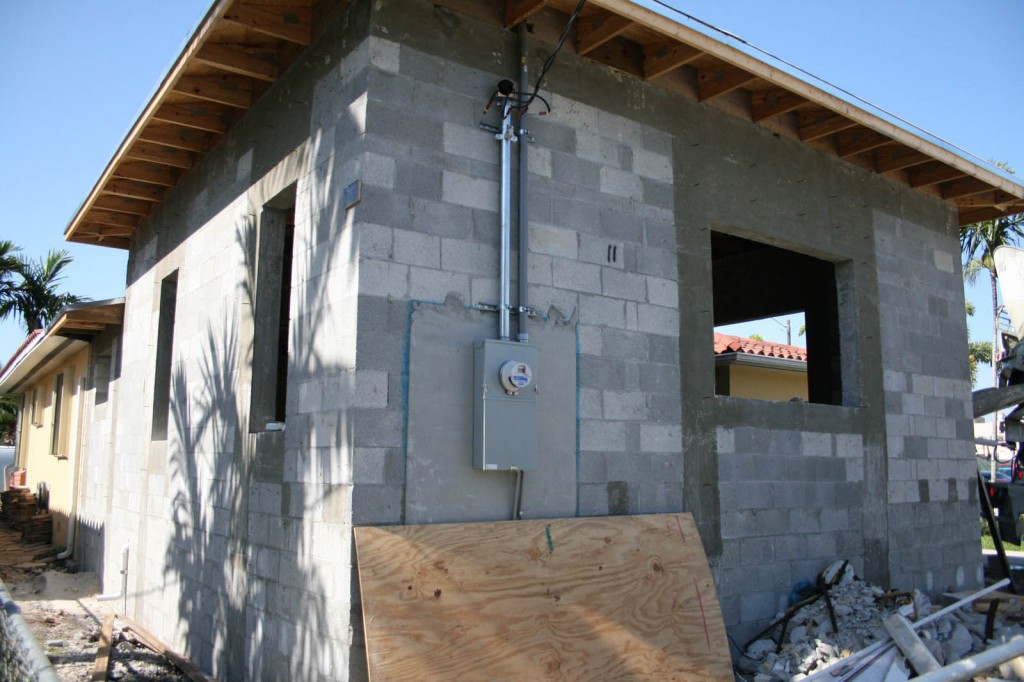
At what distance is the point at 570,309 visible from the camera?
6.12 m

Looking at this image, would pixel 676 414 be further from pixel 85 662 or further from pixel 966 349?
pixel 85 662

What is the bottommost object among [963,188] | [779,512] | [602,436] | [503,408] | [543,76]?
[779,512]

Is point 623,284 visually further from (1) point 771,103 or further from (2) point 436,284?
(1) point 771,103

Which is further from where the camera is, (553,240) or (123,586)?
(123,586)

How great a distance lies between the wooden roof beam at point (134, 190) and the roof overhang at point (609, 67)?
0.04 ft

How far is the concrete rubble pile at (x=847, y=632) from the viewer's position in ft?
20.7

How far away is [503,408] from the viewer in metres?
5.47

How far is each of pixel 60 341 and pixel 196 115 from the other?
7.80 metres

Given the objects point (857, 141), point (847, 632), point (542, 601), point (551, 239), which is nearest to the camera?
point (542, 601)

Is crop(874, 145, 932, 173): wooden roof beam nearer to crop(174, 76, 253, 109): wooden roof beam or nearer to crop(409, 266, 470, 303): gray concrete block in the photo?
crop(409, 266, 470, 303): gray concrete block

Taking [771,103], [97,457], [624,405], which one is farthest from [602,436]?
[97,457]

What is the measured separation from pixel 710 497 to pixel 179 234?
591 centimetres

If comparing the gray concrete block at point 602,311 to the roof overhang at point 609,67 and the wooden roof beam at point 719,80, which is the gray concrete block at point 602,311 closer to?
the roof overhang at point 609,67

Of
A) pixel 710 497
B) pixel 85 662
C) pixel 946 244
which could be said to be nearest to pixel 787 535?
pixel 710 497
